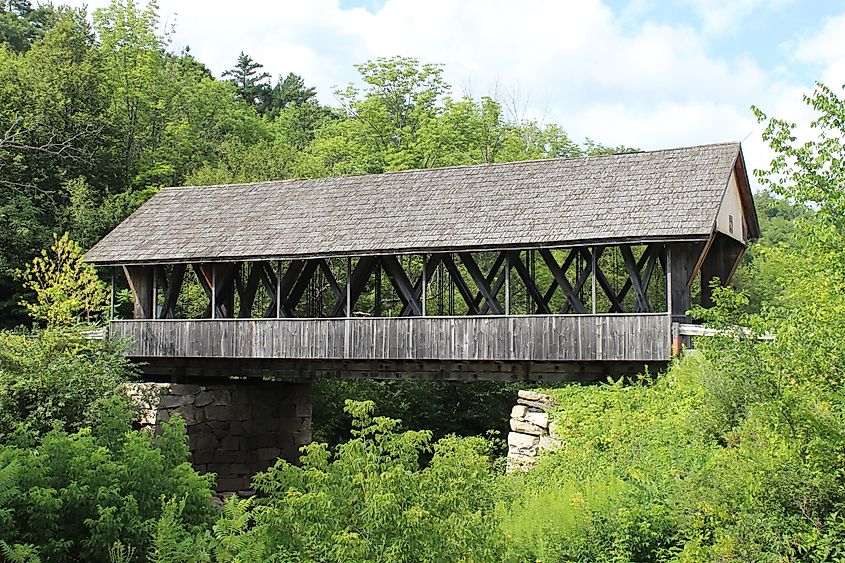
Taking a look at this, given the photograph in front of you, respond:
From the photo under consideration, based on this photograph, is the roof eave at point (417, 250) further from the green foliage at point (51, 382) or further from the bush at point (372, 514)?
the bush at point (372, 514)

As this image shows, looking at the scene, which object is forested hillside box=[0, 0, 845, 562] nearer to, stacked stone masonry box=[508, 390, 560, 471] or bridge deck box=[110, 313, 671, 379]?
stacked stone masonry box=[508, 390, 560, 471]

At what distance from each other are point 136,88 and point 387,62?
8.41 meters

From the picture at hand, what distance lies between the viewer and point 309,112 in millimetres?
52969

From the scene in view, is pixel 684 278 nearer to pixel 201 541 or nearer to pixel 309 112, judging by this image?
pixel 201 541

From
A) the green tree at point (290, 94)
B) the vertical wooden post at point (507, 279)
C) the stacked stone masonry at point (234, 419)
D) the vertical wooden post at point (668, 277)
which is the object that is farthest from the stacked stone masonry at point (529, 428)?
the green tree at point (290, 94)

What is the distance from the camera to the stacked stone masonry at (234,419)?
19.5 m

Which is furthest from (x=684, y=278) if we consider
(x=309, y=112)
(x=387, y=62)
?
(x=309, y=112)

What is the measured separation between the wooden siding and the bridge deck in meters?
0.02

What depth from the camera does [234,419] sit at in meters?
21.4

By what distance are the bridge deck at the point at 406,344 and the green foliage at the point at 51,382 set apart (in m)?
1.73

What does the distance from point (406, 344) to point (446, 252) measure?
1.73 metres

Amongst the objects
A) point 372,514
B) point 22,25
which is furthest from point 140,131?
point 372,514

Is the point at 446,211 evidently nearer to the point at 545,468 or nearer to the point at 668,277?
the point at 668,277

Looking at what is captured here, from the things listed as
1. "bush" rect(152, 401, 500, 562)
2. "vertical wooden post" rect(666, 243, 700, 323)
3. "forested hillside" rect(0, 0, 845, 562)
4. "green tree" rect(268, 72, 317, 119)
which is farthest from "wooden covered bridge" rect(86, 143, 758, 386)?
"green tree" rect(268, 72, 317, 119)
